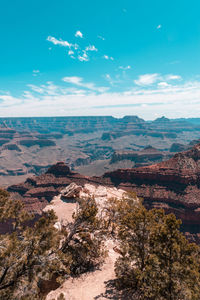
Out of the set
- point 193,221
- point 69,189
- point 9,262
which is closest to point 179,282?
point 9,262

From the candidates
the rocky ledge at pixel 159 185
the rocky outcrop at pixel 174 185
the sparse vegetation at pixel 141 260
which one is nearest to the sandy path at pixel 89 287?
the sparse vegetation at pixel 141 260

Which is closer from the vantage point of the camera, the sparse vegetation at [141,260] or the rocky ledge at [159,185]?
the sparse vegetation at [141,260]

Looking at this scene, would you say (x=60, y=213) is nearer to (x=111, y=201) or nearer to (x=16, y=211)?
(x=111, y=201)

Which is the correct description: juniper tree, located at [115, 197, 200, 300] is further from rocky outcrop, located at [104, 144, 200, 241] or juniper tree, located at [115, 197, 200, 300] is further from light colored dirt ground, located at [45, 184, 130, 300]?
rocky outcrop, located at [104, 144, 200, 241]

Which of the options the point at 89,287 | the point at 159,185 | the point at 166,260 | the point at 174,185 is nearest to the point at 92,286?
the point at 89,287

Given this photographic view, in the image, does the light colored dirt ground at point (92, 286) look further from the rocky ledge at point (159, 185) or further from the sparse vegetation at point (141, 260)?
the rocky ledge at point (159, 185)

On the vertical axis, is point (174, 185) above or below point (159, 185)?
above

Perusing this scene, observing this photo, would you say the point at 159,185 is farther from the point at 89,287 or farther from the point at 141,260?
the point at 141,260

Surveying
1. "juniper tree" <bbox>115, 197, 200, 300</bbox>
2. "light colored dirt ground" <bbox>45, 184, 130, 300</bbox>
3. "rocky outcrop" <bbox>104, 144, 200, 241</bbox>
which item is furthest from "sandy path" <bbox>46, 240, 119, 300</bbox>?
"rocky outcrop" <bbox>104, 144, 200, 241</bbox>
